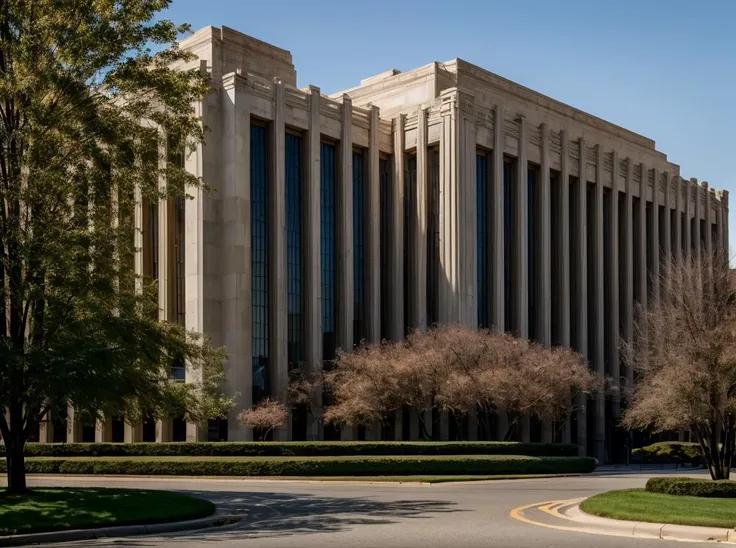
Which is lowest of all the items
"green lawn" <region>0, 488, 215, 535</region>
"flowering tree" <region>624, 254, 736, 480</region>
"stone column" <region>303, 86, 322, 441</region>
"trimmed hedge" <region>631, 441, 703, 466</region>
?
"trimmed hedge" <region>631, 441, 703, 466</region>

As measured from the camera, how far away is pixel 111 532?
704 inches

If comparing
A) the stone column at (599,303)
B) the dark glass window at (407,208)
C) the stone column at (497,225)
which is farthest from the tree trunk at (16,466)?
the stone column at (599,303)

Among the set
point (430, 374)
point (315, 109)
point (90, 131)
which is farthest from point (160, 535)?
point (315, 109)

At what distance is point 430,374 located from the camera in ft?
166

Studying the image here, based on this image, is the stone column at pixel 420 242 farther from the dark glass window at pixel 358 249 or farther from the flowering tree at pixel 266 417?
the flowering tree at pixel 266 417

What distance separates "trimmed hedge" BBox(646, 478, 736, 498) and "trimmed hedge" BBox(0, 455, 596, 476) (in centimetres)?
1426

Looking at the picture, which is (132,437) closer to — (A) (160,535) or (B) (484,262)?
(B) (484,262)

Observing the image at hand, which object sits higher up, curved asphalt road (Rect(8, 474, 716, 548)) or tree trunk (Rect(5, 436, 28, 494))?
tree trunk (Rect(5, 436, 28, 494))

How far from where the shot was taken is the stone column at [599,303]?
72938 millimetres

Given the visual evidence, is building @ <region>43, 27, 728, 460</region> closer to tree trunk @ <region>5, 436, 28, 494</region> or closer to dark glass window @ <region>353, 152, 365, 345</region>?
dark glass window @ <region>353, 152, 365, 345</region>

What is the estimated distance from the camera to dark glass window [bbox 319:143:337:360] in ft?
196

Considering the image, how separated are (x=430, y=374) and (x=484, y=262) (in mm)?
16479

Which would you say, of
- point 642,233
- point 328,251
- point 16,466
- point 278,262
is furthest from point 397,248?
point 16,466

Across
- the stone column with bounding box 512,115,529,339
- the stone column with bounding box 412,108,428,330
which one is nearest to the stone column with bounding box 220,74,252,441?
the stone column with bounding box 412,108,428,330
